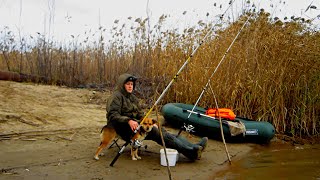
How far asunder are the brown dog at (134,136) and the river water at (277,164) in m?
1.07

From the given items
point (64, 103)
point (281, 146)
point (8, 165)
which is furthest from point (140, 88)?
point (8, 165)

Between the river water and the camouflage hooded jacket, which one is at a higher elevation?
the camouflage hooded jacket

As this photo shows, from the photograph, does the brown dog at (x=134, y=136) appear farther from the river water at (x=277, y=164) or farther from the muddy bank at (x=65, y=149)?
the river water at (x=277, y=164)

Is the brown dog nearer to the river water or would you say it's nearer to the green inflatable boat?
the river water

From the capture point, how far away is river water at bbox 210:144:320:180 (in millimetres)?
5062

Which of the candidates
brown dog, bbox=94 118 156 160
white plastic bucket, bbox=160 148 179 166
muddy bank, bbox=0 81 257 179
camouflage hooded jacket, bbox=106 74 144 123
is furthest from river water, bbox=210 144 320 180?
camouflage hooded jacket, bbox=106 74 144 123

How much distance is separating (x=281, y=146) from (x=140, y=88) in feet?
12.6

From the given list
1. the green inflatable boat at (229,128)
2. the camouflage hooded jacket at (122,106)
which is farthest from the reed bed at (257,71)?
the camouflage hooded jacket at (122,106)

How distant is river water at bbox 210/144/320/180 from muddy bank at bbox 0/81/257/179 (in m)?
0.22

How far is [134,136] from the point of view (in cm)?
499

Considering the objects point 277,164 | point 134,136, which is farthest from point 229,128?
point 134,136

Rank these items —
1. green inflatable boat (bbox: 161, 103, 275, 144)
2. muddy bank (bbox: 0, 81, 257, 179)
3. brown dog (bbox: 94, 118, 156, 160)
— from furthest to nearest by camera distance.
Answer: green inflatable boat (bbox: 161, 103, 275, 144) < brown dog (bbox: 94, 118, 156, 160) < muddy bank (bbox: 0, 81, 257, 179)

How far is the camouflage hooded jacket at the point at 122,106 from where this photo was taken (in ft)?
16.3

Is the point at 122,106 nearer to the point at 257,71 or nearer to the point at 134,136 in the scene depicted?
the point at 134,136
